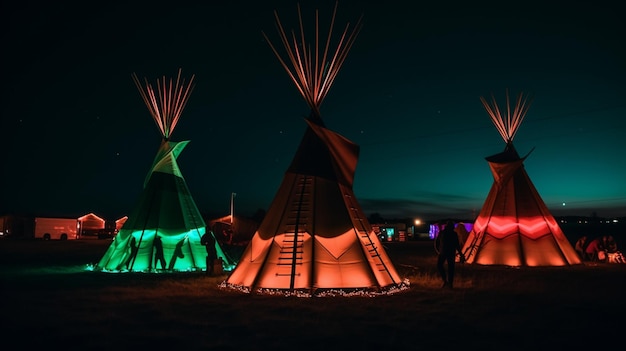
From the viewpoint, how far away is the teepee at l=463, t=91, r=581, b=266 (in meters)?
18.3

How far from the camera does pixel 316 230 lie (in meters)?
10.8

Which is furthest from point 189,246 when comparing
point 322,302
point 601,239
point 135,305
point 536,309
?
point 601,239

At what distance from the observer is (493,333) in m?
6.75

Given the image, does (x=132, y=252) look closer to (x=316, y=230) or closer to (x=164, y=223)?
(x=164, y=223)

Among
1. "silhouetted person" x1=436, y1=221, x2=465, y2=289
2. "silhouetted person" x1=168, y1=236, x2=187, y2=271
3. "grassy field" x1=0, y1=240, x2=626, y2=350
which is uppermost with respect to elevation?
"silhouetted person" x1=436, y1=221, x2=465, y2=289

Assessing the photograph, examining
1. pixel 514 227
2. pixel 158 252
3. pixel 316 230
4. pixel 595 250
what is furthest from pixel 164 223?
pixel 595 250

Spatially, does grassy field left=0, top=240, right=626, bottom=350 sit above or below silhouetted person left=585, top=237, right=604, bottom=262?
below

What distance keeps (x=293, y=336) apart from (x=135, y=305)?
410 cm

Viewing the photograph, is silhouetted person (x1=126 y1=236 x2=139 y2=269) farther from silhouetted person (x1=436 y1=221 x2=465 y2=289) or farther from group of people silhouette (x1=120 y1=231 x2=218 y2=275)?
silhouetted person (x1=436 y1=221 x2=465 y2=289)

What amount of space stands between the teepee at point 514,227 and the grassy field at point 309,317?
19.3 ft

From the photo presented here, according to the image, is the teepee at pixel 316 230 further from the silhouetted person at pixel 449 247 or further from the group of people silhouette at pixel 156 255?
the group of people silhouette at pixel 156 255

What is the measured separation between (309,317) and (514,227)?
13706 mm

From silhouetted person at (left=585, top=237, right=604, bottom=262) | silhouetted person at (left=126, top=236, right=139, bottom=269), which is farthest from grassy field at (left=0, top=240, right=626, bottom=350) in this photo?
silhouetted person at (left=585, top=237, right=604, bottom=262)

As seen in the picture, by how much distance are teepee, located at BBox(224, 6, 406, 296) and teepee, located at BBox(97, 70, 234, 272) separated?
6291 mm
